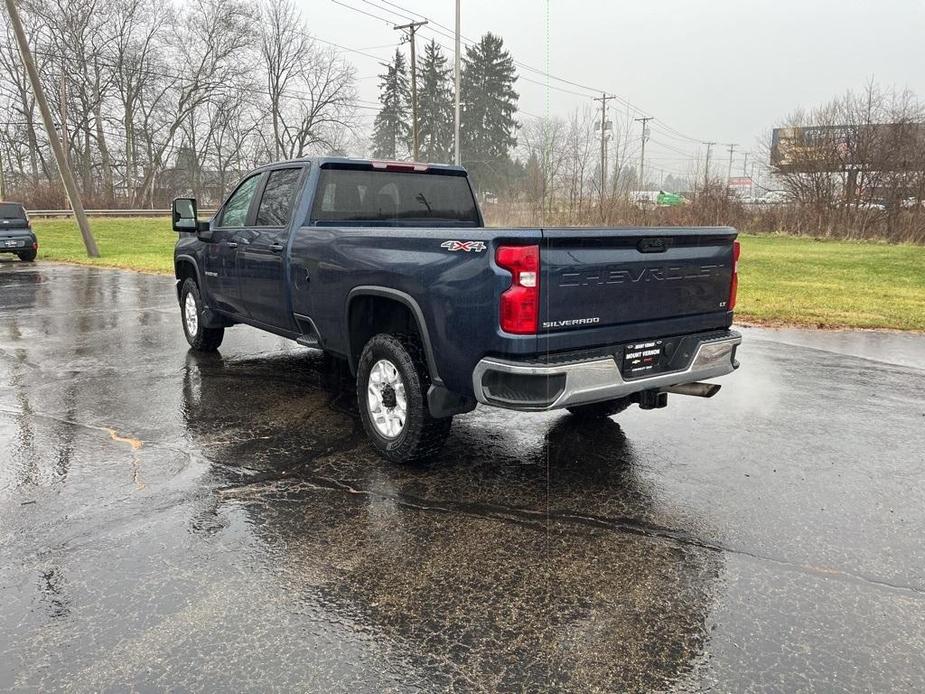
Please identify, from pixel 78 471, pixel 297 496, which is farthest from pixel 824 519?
pixel 78 471

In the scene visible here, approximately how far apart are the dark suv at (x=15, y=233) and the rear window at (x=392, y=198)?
1933 centimetres

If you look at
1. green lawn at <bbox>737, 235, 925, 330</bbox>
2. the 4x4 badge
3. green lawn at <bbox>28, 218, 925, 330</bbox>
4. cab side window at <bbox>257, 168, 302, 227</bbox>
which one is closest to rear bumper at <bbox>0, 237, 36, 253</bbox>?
green lawn at <bbox>28, 218, 925, 330</bbox>

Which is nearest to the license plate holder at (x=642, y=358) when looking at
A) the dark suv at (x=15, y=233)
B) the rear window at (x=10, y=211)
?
the dark suv at (x=15, y=233)

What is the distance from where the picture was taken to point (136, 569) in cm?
329

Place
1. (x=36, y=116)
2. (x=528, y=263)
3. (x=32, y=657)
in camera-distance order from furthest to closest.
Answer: (x=36, y=116), (x=528, y=263), (x=32, y=657)

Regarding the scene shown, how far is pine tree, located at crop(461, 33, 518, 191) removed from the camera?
5206 centimetres

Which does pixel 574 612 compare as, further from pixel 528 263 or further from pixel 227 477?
pixel 227 477

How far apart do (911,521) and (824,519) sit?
1.56ft

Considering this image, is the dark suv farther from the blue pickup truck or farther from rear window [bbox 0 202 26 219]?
the blue pickup truck

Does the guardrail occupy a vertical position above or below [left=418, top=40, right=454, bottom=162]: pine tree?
below

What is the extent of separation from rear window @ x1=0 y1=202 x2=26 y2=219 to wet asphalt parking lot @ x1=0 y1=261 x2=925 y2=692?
17.6 meters

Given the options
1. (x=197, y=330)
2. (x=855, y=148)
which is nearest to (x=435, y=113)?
(x=855, y=148)

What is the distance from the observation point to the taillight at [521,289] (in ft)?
11.9

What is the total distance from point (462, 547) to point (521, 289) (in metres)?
1.33
